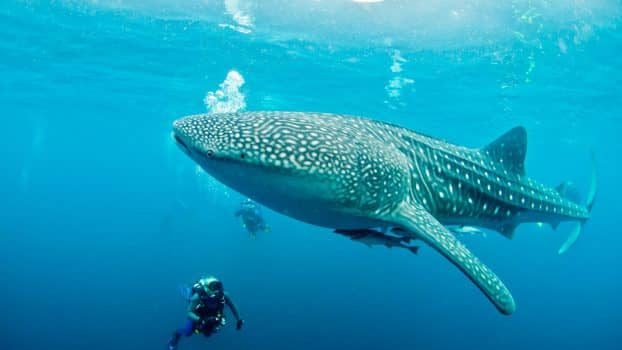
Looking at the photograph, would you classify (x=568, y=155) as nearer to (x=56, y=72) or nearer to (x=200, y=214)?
(x=200, y=214)

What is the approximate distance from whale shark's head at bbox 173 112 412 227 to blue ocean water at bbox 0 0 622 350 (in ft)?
37.0

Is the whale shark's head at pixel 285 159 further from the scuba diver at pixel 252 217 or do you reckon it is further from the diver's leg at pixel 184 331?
the scuba diver at pixel 252 217

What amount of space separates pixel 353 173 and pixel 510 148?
11.9 ft

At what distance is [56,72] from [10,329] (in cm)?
1626

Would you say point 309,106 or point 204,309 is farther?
point 309,106

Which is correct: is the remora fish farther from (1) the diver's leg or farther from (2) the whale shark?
(1) the diver's leg

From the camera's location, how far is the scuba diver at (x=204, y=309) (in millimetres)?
7207

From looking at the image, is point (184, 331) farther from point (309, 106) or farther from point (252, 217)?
point (309, 106)

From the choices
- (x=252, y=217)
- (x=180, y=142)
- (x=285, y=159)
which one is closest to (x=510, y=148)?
(x=285, y=159)

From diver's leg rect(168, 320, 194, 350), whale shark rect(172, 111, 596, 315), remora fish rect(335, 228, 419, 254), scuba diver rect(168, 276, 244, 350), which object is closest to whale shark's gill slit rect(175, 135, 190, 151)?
whale shark rect(172, 111, 596, 315)

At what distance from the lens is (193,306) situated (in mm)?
7254

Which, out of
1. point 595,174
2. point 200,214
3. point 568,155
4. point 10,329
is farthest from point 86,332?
point 568,155

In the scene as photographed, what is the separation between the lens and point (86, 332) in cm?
1591

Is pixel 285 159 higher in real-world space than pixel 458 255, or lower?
higher
